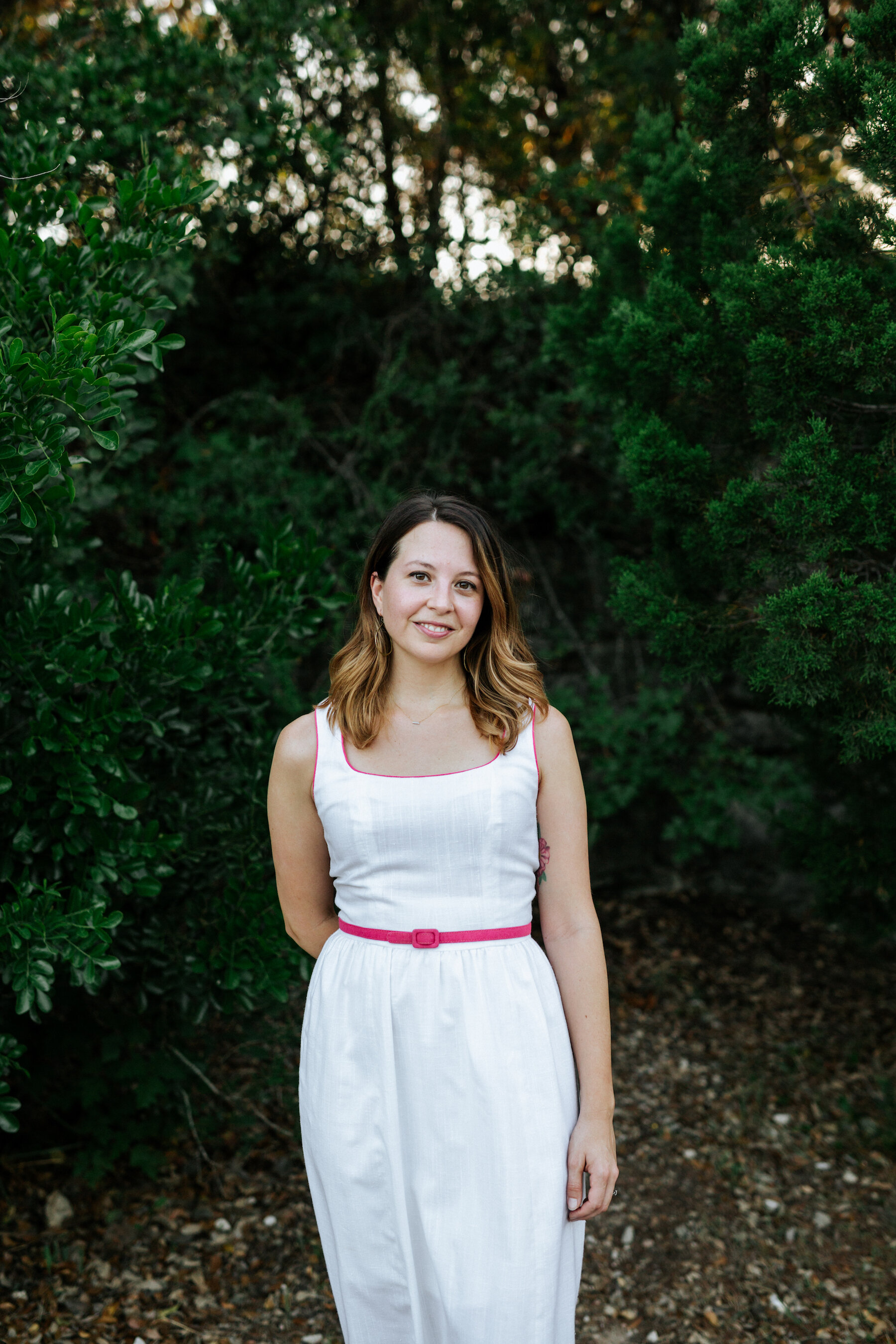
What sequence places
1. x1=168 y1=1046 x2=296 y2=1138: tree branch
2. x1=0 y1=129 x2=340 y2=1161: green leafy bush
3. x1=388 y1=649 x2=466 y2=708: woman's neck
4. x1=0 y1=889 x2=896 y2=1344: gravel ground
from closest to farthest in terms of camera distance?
x1=388 y1=649 x2=466 y2=708: woman's neck, x1=0 y1=129 x2=340 y2=1161: green leafy bush, x1=0 y1=889 x2=896 y2=1344: gravel ground, x1=168 y1=1046 x2=296 y2=1138: tree branch

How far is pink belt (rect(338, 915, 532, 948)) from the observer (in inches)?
66.4

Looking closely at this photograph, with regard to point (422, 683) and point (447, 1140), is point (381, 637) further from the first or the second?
point (447, 1140)

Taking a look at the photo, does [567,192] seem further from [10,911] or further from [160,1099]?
[160,1099]

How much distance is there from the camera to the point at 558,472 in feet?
15.9

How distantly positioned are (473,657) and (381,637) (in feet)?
0.64

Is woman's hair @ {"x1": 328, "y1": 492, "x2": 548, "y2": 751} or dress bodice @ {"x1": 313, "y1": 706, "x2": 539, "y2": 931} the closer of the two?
dress bodice @ {"x1": 313, "y1": 706, "x2": 539, "y2": 931}

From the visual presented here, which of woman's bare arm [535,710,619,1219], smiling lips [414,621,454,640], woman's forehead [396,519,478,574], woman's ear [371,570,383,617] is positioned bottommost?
woman's bare arm [535,710,619,1219]

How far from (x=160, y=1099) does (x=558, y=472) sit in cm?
338

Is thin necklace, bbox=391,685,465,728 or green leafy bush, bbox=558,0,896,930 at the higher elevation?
green leafy bush, bbox=558,0,896,930

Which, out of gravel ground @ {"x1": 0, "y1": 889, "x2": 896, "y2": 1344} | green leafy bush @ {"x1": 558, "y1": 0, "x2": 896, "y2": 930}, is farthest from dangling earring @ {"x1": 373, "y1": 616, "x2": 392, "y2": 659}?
gravel ground @ {"x1": 0, "y1": 889, "x2": 896, "y2": 1344}

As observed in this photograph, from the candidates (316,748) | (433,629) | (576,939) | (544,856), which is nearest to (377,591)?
(433,629)

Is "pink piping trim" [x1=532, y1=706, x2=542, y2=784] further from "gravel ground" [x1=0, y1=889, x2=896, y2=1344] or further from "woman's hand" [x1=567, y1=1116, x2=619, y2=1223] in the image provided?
"gravel ground" [x1=0, y1=889, x2=896, y2=1344]

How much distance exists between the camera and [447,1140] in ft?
5.41

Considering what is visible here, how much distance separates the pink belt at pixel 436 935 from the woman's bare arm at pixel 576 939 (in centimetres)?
→ 7
